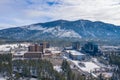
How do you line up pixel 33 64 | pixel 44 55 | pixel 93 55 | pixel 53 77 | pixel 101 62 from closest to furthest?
pixel 53 77, pixel 33 64, pixel 101 62, pixel 44 55, pixel 93 55

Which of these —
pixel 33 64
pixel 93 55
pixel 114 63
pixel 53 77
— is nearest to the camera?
pixel 53 77

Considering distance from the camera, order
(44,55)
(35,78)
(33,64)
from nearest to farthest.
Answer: (35,78) → (33,64) → (44,55)

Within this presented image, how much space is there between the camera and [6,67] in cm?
5197

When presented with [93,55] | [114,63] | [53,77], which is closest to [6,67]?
[53,77]

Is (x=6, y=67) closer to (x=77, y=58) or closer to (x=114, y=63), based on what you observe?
(x=114, y=63)

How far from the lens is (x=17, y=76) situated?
156ft

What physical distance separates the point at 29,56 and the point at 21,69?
29276mm

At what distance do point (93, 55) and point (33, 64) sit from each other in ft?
151

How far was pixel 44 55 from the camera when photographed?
88625 mm

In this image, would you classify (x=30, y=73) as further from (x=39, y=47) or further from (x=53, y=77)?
(x=39, y=47)

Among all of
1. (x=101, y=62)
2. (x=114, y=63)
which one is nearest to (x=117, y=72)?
(x=114, y=63)

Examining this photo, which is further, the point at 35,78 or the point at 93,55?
the point at 93,55

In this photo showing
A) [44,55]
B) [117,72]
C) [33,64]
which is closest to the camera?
[33,64]

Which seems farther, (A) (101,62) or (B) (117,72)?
(A) (101,62)
